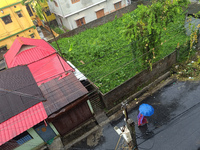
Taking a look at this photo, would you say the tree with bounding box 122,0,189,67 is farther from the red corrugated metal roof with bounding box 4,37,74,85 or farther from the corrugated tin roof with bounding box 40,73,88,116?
the red corrugated metal roof with bounding box 4,37,74,85

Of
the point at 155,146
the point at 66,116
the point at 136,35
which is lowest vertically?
the point at 155,146

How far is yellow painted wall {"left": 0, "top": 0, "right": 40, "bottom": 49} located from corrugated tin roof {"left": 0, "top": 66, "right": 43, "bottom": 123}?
38.0 ft

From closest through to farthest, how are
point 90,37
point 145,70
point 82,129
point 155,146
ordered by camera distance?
point 155,146 < point 82,129 < point 145,70 < point 90,37

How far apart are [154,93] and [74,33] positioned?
1385cm

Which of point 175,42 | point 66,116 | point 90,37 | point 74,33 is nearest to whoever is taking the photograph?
point 66,116

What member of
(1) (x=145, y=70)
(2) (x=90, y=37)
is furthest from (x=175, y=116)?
(2) (x=90, y=37)

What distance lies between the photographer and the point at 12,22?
63.6 ft

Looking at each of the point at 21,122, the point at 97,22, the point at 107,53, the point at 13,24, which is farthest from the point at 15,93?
the point at 97,22

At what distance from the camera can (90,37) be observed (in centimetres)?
1825

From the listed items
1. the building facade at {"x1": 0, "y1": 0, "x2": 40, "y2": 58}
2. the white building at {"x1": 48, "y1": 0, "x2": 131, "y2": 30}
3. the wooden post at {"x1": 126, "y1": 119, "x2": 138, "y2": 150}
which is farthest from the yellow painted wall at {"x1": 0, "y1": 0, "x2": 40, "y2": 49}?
the wooden post at {"x1": 126, "y1": 119, "x2": 138, "y2": 150}

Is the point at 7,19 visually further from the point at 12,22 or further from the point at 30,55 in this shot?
the point at 30,55

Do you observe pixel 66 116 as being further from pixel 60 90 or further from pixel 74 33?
pixel 74 33

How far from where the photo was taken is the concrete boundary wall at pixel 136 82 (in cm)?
985

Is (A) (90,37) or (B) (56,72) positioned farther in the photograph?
(A) (90,37)
